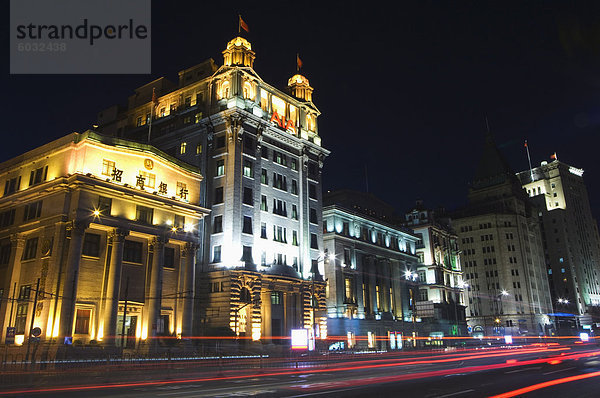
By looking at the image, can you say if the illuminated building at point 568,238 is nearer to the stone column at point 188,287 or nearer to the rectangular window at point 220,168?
the rectangular window at point 220,168

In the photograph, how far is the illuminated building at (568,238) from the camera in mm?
158750

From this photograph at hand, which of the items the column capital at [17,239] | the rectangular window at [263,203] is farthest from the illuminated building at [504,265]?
the column capital at [17,239]

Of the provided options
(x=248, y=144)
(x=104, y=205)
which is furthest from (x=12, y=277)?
(x=248, y=144)

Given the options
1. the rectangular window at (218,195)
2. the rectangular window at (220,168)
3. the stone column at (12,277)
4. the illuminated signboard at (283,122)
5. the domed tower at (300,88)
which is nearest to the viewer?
the stone column at (12,277)

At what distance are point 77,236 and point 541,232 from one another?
6552 inches

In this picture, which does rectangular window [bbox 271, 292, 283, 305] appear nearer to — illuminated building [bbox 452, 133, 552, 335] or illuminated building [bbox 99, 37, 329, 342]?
illuminated building [bbox 99, 37, 329, 342]

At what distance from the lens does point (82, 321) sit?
49.8 metres

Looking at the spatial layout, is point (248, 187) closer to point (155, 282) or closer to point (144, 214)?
point (144, 214)

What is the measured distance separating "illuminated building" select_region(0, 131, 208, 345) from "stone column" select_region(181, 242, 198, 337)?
0.40ft

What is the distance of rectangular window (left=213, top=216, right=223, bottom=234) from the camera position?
64688 millimetres

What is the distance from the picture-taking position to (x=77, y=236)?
4888cm

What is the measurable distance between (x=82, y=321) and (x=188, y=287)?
41.4ft

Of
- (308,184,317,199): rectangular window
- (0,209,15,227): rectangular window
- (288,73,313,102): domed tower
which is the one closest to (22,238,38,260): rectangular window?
A: (0,209,15,227): rectangular window

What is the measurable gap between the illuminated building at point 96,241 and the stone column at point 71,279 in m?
0.09
